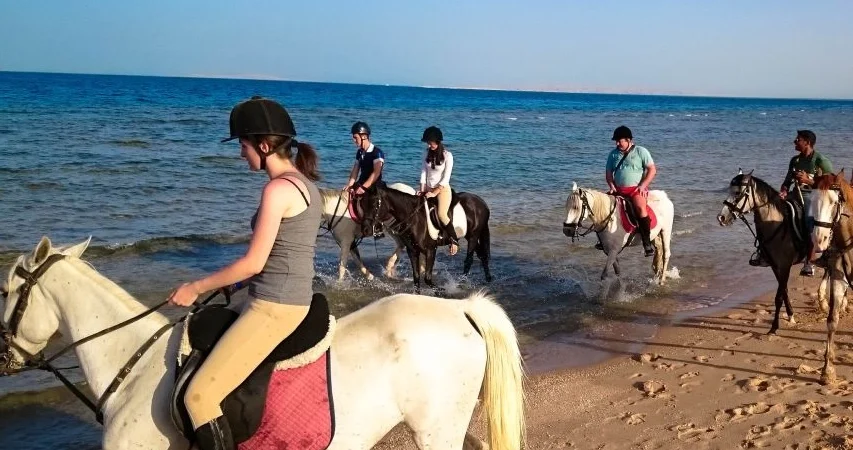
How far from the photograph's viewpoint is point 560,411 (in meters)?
6.37

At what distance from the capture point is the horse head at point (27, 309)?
12.1 feet

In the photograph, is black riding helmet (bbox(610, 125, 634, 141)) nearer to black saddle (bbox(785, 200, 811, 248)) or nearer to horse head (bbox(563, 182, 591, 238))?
horse head (bbox(563, 182, 591, 238))

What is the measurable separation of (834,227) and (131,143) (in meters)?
27.8

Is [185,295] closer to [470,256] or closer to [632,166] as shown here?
[632,166]

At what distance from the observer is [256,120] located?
325 centimetres

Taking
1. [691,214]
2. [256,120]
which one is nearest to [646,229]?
[691,214]

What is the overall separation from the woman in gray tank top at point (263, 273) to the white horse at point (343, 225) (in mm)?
7907

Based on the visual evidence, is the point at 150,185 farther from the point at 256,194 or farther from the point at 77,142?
the point at 77,142

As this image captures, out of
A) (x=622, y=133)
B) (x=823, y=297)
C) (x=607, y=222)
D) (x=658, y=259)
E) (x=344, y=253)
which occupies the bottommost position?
(x=344, y=253)

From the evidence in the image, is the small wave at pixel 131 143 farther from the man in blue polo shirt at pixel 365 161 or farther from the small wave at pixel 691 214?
the small wave at pixel 691 214

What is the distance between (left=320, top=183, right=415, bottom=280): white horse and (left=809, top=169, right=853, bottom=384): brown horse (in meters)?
6.22

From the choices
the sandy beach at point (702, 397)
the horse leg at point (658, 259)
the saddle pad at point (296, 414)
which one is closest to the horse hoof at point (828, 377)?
the sandy beach at point (702, 397)

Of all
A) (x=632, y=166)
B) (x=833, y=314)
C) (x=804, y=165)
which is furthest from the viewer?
(x=632, y=166)

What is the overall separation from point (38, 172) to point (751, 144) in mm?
39697
